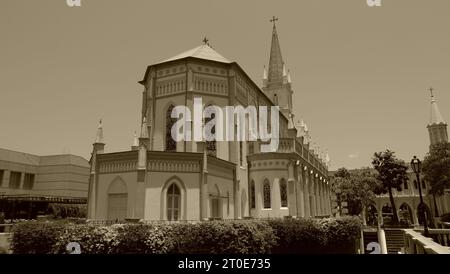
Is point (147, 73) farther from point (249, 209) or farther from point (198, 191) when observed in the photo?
point (249, 209)

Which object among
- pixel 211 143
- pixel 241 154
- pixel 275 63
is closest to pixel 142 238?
pixel 211 143

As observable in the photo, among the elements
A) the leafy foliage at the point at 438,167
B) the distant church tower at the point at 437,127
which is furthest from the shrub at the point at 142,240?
the distant church tower at the point at 437,127

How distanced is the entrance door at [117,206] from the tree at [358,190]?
41311mm

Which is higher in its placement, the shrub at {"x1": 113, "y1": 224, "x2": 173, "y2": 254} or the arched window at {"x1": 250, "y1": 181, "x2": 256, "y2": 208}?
the arched window at {"x1": 250, "y1": 181, "x2": 256, "y2": 208}

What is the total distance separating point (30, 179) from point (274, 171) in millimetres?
53098

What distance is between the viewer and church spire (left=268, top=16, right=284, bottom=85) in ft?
192

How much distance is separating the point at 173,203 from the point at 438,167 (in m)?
43.4

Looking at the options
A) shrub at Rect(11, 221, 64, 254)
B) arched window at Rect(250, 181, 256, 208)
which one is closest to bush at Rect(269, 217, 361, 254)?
arched window at Rect(250, 181, 256, 208)

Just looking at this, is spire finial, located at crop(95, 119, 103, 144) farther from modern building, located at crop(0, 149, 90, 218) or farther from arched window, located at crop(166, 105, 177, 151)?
modern building, located at crop(0, 149, 90, 218)

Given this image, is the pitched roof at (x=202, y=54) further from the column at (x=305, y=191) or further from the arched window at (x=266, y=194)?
the column at (x=305, y=191)

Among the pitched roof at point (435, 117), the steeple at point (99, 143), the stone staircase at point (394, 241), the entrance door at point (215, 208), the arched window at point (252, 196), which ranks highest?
the pitched roof at point (435, 117)

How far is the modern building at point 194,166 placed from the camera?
22.0 m

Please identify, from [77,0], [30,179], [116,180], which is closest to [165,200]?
[116,180]

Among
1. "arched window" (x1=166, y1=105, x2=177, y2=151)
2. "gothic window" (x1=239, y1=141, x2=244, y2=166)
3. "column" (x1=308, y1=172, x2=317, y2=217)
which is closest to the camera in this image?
"arched window" (x1=166, y1=105, x2=177, y2=151)
